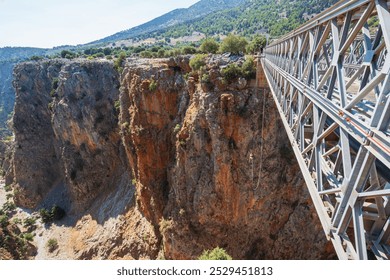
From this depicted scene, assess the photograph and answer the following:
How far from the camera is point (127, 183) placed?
112 feet

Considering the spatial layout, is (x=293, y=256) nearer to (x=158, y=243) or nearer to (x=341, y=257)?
(x=158, y=243)

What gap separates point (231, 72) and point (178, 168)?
9.15 meters

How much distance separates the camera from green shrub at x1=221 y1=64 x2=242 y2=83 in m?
17.9

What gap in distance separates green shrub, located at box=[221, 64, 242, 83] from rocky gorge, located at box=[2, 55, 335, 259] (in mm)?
423

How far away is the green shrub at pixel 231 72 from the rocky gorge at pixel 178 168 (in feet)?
1.39

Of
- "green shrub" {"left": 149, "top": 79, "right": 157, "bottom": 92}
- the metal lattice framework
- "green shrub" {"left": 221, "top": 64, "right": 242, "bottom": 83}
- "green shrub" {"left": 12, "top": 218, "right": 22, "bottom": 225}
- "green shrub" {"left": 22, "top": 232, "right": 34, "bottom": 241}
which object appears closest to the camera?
the metal lattice framework

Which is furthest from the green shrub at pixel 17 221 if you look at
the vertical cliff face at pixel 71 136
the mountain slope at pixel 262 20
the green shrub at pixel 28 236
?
the mountain slope at pixel 262 20

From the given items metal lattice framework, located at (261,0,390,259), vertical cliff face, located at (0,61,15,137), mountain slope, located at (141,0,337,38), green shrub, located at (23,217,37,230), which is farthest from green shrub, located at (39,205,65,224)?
vertical cliff face, located at (0,61,15,137)

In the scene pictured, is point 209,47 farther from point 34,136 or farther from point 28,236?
point 34,136

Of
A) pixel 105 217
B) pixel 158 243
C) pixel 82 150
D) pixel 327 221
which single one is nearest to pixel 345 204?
pixel 327 221

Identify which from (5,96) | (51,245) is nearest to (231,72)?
(51,245)

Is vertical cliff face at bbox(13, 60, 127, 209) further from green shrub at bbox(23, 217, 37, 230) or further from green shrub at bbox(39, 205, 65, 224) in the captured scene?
green shrub at bbox(23, 217, 37, 230)

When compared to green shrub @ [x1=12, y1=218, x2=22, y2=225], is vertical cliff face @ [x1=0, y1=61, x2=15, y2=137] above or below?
above

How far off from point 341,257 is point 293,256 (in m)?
15.6
